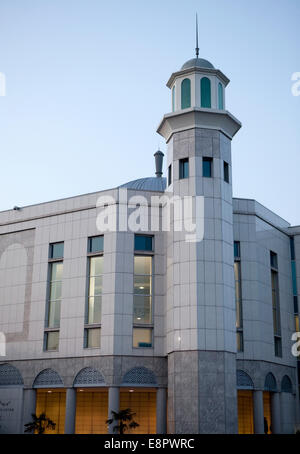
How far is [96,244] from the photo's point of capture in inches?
1560

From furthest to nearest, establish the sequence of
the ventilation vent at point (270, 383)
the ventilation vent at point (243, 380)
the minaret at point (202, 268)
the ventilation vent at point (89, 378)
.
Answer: the ventilation vent at point (270, 383) → the ventilation vent at point (243, 380) → the ventilation vent at point (89, 378) → the minaret at point (202, 268)

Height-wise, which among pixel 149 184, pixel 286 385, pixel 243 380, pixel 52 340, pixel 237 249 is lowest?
pixel 243 380

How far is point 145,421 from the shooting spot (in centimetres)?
4047

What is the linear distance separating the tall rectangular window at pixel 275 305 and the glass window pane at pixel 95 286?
13.8 m

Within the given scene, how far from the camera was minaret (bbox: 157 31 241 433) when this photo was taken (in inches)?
1291

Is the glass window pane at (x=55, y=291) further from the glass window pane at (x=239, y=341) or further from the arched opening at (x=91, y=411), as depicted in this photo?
the glass window pane at (x=239, y=341)

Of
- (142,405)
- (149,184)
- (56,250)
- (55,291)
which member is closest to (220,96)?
(149,184)

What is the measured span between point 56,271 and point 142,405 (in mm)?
11607

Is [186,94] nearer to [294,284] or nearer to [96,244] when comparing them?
[96,244]

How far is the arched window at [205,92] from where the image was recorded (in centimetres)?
3800

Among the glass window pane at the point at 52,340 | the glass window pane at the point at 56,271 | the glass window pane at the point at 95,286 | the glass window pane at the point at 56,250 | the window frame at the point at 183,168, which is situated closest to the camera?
the window frame at the point at 183,168

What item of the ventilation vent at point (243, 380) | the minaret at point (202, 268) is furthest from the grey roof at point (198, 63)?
the ventilation vent at point (243, 380)
